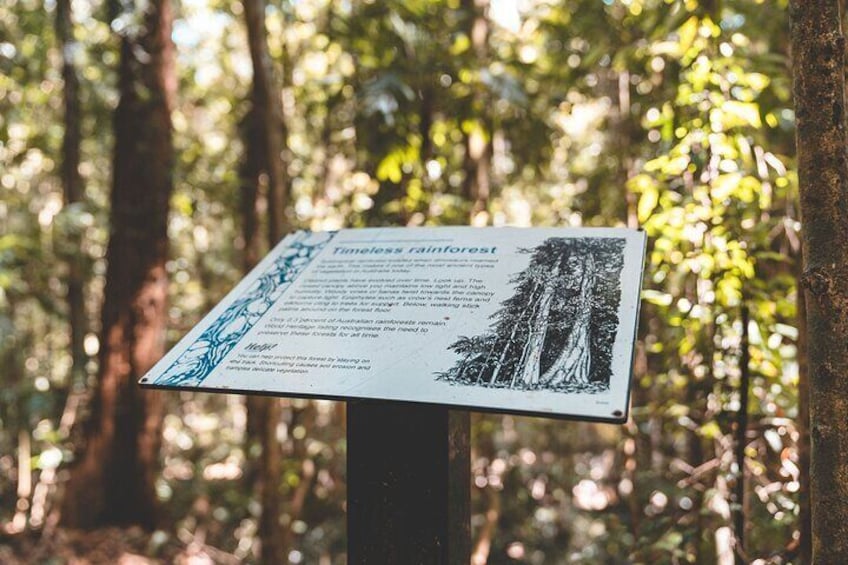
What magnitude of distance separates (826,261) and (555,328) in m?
0.58

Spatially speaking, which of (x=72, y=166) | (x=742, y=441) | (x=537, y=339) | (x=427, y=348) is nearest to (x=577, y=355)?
(x=537, y=339)

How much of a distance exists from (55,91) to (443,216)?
17.4 feet

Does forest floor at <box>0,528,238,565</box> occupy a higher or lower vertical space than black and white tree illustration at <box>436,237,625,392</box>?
lower

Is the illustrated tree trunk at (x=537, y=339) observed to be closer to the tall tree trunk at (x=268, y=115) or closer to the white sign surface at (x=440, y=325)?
the white sign surface at (x=440, y=325)

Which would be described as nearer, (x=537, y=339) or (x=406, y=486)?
(x=537, y=339)

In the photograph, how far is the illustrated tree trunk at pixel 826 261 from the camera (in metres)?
1.50

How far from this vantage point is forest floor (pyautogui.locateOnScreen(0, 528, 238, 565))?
4629 mm

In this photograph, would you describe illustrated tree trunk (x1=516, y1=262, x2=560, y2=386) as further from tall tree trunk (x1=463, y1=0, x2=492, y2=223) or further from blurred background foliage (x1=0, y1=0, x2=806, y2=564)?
tall tree trunk (x1=463, y1=0, x2=492, y2=223)

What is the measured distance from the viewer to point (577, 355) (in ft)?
5.06

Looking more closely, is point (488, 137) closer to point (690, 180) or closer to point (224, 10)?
point (690, 180)

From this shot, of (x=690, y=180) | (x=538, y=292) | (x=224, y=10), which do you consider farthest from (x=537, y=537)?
(x=224, y=10)

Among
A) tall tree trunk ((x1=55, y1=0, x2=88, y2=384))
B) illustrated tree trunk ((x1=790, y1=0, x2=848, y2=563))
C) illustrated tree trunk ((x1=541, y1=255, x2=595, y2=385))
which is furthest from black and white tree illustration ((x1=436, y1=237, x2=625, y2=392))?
tall tree trunk ((x1=55, y1=0, x2=88, y2=384))

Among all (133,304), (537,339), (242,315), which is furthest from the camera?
(133,304)

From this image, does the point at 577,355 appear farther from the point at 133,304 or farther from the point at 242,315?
the point at 133,304
